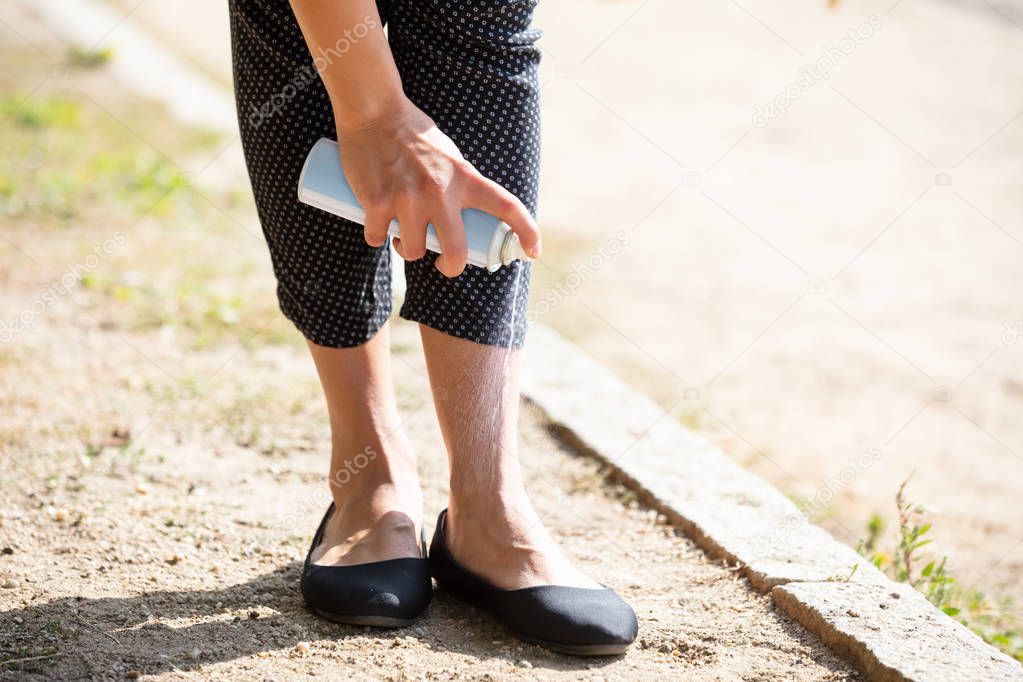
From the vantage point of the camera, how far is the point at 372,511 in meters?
1.77

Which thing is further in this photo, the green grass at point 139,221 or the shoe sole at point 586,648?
the green grass at point 139,221

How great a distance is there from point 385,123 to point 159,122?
4.13m

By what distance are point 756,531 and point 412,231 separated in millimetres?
1021

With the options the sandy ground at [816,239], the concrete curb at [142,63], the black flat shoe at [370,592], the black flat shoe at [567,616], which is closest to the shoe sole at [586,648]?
the black flat shoe at [567,616]

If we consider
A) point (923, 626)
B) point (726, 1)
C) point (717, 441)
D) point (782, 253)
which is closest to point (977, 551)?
point (717, 441)

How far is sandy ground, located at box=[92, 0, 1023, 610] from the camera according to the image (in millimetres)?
2842

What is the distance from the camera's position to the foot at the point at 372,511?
1.73 metres

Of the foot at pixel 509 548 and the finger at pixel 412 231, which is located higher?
the finger at pixel 412 231

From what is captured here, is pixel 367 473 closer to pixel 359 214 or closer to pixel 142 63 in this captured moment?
pixel 359 214

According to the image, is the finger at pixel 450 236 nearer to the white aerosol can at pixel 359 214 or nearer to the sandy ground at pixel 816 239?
the white aerosol can at pixel 359 214

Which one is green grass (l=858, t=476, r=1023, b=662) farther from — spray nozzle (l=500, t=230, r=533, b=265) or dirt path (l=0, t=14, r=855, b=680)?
spray nozzle (l=500, t=230, r=533, b=265)

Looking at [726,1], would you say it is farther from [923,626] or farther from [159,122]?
[923,626]

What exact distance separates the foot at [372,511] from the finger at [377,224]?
20.6 inches

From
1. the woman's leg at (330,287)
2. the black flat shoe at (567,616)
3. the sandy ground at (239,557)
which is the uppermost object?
the woman's leg at (330,287)
